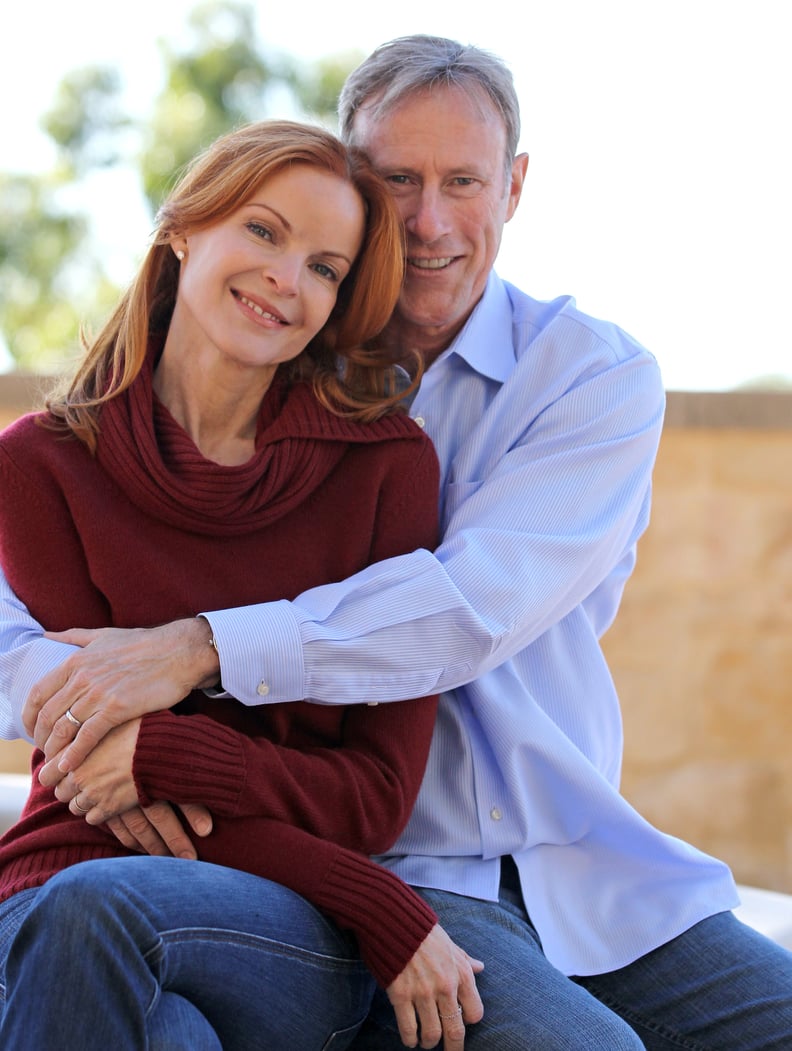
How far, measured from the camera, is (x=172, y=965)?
155 cm

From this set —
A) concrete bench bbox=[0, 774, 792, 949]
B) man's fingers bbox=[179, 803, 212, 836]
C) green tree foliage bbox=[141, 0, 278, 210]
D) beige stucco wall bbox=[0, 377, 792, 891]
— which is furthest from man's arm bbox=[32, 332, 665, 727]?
green tree foliage bbox=[141, 0, 278, 210]

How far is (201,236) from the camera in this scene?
2.05 m

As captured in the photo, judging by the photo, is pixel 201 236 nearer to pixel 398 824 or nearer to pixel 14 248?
pixel 398 824

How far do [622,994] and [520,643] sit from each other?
1.85ft

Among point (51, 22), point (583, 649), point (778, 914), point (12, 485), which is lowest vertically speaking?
point (778, 914)

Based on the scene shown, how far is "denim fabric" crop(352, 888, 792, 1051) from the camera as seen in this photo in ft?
5.62

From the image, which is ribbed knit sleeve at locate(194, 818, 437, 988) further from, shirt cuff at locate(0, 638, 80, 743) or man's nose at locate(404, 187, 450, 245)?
man's nose at locate(404, 187, 450, 245)

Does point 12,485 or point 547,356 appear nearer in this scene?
point 12,485

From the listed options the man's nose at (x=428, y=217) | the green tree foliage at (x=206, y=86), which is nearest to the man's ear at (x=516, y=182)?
the man's nose at (x=428, y=217)

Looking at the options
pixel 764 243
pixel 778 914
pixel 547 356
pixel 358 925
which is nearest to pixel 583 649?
pixel 547 356

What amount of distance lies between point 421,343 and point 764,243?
38.4 ft

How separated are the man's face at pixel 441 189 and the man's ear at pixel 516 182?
129 mm

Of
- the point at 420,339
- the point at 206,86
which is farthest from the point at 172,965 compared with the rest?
the point at 206,86

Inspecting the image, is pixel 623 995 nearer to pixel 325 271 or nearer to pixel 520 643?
pixel 520 643
